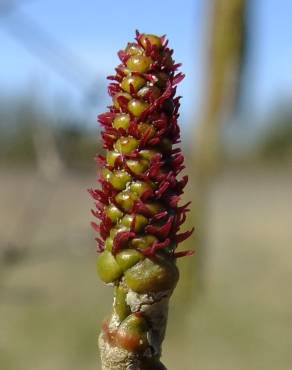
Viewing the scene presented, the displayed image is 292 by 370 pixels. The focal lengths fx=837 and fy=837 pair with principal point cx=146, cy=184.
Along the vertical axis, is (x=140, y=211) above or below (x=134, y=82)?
below

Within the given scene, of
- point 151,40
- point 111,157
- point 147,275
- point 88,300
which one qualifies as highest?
point 88,300

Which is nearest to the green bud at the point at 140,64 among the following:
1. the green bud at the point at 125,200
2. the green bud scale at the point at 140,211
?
the green bud scale at the point at 140,211

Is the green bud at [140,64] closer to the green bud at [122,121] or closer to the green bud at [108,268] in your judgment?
the green bud at [122,121]

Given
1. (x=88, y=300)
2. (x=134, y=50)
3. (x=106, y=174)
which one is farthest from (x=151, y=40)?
(x=88, y=300)

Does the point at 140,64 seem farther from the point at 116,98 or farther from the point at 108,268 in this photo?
the point at 108,268

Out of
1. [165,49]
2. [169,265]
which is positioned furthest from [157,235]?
[165,49]

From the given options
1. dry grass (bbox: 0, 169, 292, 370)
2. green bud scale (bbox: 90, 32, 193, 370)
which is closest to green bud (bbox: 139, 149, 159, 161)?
green bud scale (bbox: 90, 32, 193, 370)

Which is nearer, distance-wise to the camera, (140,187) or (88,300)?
(140,187)

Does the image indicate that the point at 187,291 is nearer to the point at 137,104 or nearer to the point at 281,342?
the point at 137,104
